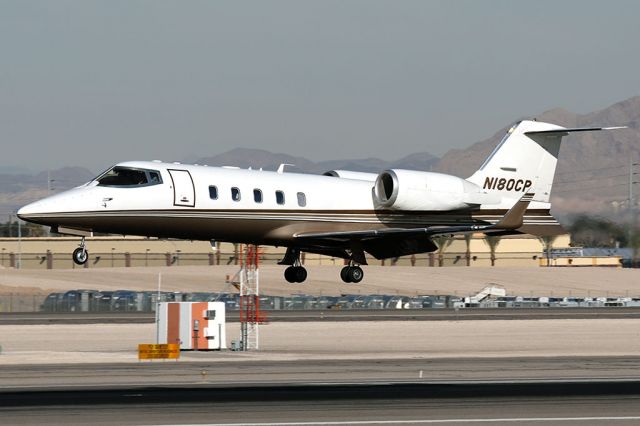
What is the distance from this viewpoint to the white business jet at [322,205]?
3862 centimetres

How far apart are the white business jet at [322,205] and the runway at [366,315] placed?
17.0 m

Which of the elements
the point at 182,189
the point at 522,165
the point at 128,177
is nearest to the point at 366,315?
the point at 522,165

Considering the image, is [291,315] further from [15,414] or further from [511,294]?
[15,414]

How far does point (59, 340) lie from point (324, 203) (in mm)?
14841

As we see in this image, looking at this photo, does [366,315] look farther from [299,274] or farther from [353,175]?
[299,274]

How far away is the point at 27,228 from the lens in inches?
6585

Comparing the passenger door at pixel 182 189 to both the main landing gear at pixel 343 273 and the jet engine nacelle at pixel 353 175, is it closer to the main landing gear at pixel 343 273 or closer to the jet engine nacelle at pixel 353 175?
the main landing gear at pixel 343 273

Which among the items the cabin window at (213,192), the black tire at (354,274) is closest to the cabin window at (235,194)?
the cabin window at (213,192)

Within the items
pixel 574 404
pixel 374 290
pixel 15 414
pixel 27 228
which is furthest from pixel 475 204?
pixel 27 228

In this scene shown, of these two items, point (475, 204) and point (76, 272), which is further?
point (76, 272)

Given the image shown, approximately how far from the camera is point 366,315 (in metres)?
63.7

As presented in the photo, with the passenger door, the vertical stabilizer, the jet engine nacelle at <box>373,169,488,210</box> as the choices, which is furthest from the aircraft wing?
the passenger door

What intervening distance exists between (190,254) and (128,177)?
81.9m

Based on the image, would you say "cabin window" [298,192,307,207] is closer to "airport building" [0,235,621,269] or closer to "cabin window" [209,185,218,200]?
"cabin window" [209,185,218,200]
